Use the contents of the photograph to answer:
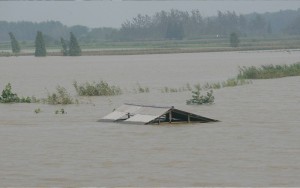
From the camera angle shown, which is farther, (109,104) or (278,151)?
(109,104)

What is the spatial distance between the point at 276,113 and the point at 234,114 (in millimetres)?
1383

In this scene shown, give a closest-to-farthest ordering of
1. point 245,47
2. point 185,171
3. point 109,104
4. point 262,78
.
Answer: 1. point 185,171
2. point 109,104
3. point 262,78
4. point 245,47

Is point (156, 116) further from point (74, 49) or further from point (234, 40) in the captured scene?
point (234, 40)

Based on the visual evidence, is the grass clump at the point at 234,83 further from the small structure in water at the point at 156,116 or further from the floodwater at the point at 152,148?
the small structure in water at the point at 156,116

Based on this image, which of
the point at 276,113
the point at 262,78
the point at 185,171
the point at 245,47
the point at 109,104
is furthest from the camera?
the point at 245,47

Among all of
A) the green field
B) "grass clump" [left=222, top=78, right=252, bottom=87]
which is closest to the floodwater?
"grass clump" [left=222, top=78, right=252, bottom=87]

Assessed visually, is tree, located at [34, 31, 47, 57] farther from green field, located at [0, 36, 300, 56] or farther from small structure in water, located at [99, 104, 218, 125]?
small structure in water, located at [99, 104, 218, 125]

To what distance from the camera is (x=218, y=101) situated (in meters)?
35.3

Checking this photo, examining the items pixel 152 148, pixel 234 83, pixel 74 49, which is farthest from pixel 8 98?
pixel 74 49

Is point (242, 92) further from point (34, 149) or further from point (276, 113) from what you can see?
point (34, 149)

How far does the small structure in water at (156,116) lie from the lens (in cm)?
2567

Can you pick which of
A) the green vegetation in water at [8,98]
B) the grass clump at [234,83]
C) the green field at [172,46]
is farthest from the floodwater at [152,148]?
the green field at [172,46]

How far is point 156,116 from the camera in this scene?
2552 cm

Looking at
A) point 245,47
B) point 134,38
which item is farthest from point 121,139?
point 134,38
